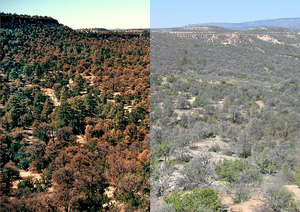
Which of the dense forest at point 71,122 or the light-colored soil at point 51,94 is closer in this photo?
the dense forest at point 71,122

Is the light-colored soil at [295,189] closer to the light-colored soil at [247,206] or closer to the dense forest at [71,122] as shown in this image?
the light-colored soil at [247,206]

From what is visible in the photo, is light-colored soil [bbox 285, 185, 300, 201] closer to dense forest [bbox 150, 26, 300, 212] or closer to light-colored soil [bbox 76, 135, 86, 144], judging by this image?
dense forest [bbox 150, 26, 300, 212]

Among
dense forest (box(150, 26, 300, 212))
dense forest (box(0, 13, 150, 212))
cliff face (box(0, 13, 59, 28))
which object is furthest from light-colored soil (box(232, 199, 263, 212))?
cliff face (box(0, 13, 59, 28))

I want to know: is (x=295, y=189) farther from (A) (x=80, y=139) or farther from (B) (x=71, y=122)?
(B) (x=71, y=122)

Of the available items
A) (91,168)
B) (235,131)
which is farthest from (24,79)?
(235,131)

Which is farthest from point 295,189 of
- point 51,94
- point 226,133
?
point 51,94

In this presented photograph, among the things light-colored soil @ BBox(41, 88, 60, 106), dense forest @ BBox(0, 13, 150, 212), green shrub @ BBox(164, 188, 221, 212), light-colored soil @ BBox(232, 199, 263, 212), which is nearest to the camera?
green shrub @ BBox(164, 188, 221, 212)

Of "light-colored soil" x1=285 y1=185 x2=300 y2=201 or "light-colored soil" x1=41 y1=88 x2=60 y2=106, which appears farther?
"light-colored soil" x1=41 y1=88 x2=60 y2=106

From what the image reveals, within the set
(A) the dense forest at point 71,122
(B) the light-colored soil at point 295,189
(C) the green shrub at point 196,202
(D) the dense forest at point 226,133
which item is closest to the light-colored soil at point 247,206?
(D) the dense forest at point 226,133
